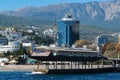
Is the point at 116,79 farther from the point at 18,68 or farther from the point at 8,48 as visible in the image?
the point at 8,48

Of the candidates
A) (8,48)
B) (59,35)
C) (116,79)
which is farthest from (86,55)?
(59,35)

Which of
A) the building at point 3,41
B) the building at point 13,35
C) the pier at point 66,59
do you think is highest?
the pier at point 66,59

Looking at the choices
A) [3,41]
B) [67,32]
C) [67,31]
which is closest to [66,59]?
[67,32]

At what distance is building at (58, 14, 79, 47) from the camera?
6698 inches

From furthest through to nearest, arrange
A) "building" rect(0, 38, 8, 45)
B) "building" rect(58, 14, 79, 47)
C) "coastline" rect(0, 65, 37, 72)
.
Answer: "building" rect(0, 38, 8, 45), "building" rect(58, 14, 79, 47), "coastline" rect(0, 65, 37, 72)

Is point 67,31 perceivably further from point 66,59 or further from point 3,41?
point 66,59

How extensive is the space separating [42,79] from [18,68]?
38680 mm

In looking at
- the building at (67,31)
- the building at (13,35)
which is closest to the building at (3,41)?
the building at (13,35)

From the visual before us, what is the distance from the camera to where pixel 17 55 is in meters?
129

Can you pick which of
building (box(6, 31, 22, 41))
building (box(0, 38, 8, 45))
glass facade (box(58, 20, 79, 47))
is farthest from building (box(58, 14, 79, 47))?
building (box(6, 31, 22, 41))

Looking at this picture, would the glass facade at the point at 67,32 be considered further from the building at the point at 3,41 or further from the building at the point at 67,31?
the building at the point at 3,41

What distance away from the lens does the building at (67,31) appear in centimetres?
17012

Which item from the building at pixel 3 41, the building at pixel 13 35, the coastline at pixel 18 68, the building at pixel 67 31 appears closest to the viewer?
the coastline at pixel 18 68

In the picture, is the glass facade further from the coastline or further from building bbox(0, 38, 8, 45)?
the coastline
